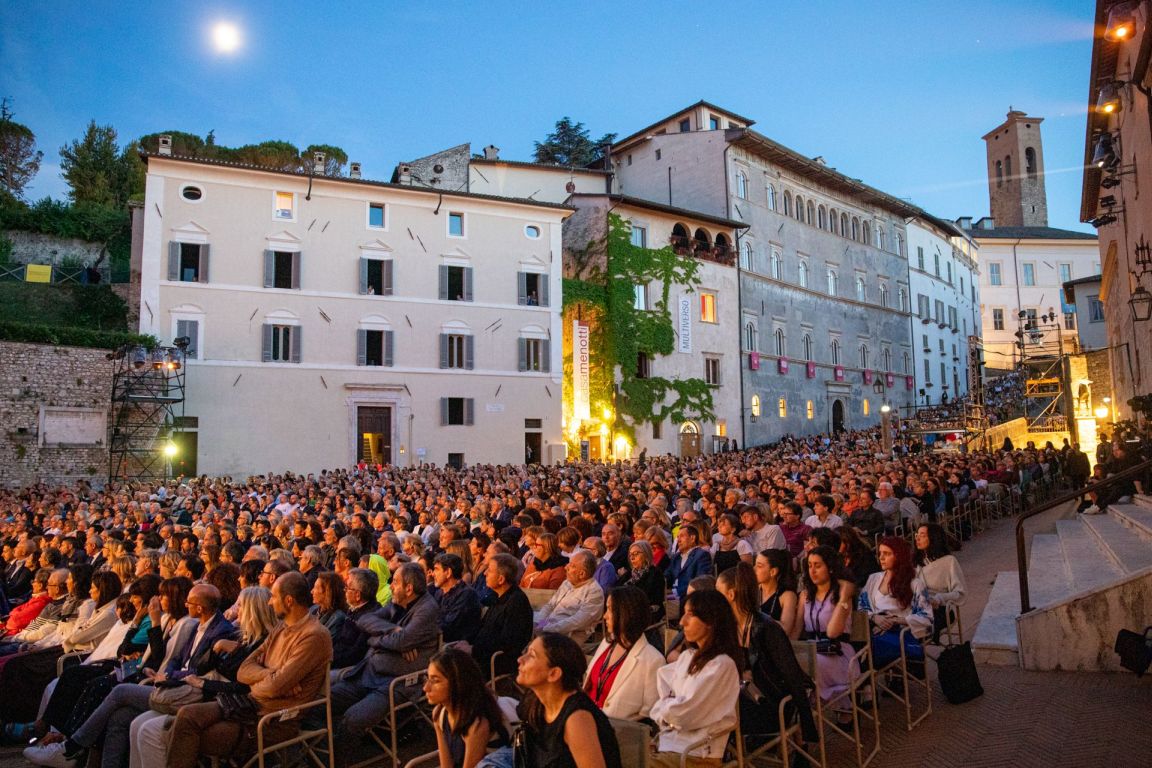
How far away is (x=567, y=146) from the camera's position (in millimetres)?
50375

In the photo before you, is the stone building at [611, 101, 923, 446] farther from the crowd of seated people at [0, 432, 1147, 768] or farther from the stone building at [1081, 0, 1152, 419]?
the crowd of seated people at [0, 432, 1147, 768]

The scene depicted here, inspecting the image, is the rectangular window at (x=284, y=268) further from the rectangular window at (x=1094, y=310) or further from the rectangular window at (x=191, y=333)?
the rectangular window at (x=1094, y=310)

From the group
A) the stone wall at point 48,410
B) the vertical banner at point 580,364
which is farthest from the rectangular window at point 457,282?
the stone wall at point 48,410

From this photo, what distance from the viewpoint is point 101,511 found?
53.2 feet

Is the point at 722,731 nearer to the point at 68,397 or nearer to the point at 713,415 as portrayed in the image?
the point at 68,397

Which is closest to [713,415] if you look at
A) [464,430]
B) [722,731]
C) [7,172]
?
[464,430]

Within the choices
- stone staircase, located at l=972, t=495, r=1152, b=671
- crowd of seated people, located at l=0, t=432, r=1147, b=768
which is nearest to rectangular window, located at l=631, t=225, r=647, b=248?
crowd of seated people, located at l=0, t=432, r=1147, b=768

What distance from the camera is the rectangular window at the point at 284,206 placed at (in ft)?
Result: 90.8

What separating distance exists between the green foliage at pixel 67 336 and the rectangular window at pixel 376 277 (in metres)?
7.06

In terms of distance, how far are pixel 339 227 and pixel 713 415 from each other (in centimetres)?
1716

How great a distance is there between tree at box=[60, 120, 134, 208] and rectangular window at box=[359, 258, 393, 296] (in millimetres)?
18687

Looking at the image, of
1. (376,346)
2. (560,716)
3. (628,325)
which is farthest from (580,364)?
(560,716)

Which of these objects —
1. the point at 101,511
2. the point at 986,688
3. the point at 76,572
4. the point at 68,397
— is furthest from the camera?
the point at 68,397

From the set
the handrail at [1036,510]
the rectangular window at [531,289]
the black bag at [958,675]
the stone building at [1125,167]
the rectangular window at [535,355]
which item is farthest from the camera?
the rectangular window at [531,289]
